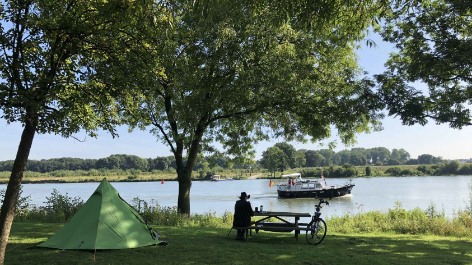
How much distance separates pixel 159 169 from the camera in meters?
89.1

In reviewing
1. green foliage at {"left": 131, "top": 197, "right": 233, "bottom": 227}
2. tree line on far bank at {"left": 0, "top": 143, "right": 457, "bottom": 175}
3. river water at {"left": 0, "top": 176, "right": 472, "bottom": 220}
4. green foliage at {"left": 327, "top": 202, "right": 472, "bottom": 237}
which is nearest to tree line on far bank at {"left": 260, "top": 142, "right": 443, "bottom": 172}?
tree line on far bank at {"left": 0, "top": 143, "right": 457, "bottom": 175}

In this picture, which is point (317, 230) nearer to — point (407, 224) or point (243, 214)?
point (243, 214)

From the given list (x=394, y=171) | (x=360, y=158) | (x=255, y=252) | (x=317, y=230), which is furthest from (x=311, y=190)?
(x=360, y=158)

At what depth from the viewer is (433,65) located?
30.9 feet

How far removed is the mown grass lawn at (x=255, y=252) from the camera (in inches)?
239

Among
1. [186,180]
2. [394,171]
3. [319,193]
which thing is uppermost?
[186,180]

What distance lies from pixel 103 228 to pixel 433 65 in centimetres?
954

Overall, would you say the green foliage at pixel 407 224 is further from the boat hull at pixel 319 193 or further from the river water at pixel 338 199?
the boat hull at pixel 319 193

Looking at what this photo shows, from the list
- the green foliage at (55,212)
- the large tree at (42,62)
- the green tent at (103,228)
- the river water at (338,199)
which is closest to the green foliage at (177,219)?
the green foliage at (55,212)

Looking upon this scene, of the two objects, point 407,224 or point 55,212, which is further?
point 55,212

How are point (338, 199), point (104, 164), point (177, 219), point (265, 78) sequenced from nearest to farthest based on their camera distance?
point (265, 78) < point (177, 219) < point (338, 199) < point (104, 164)

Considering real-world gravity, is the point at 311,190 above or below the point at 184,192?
below

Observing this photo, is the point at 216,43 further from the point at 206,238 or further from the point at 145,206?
the point at 145,206

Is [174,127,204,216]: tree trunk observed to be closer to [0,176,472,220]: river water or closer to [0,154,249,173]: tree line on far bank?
[0,176,472,220]: river water
